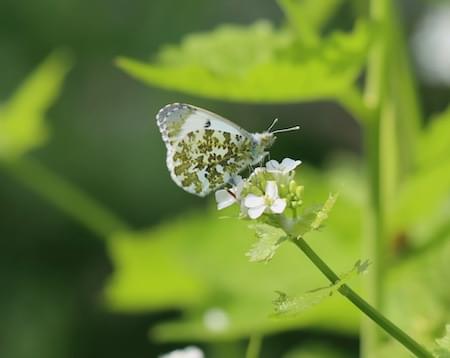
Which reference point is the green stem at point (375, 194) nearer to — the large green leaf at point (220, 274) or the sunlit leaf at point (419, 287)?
the sunlit leaf at point (419, 287)

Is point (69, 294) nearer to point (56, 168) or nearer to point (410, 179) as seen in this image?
point (56, 168)

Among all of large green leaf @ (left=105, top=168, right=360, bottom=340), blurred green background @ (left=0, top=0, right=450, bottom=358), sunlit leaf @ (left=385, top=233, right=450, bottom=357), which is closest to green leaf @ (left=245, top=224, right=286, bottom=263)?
sunlit leaf @ (left=385, top=233, right=450, bottom=357)

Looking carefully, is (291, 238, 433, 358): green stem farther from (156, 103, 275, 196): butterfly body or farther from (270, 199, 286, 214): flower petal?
(156, 103, 275, 196): butterfly body

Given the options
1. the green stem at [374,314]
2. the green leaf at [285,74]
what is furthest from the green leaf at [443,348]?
the green leaf at [285,74]

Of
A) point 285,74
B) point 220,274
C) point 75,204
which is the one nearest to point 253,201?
point 285,74

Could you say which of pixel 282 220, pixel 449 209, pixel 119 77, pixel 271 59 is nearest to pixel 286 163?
pixel 282 220

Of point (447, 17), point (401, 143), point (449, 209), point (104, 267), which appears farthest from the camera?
point (104, 267)

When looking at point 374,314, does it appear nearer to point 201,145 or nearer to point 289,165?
point 289,165
